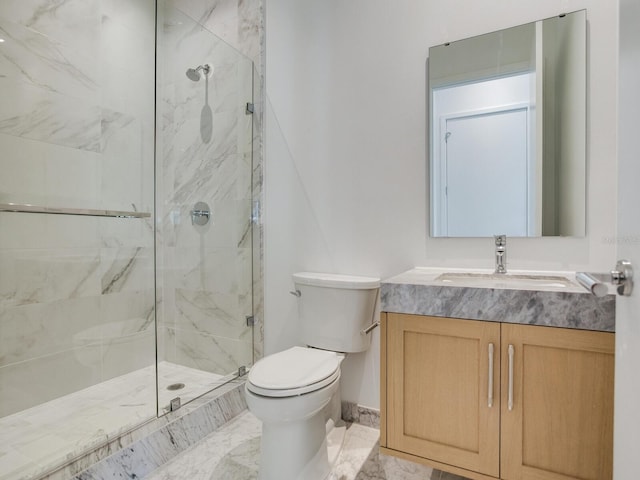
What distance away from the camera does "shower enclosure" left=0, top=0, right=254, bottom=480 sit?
70.1 inches

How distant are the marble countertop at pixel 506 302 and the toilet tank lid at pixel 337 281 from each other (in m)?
0.35

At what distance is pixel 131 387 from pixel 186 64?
6.15 ft

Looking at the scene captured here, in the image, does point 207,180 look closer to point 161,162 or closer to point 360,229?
point 161,162

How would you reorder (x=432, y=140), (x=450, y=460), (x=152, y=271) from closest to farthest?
1. (x=450, y=460)
2. (x=432, y=140)
3. (x=152, y=271)

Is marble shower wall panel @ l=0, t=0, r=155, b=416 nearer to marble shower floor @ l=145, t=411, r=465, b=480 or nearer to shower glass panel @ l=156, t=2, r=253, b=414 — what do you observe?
shower glass panel @ l=156, t=2, r=253, b=414

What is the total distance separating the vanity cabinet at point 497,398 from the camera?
106cm

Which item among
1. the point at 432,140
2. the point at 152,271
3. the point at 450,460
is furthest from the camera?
the point at 152,271

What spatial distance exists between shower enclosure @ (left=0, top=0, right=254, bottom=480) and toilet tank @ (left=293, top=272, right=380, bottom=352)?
55 cm

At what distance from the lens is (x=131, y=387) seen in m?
2.02

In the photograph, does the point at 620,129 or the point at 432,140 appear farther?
the point at 432,140

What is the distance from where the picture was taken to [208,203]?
7.14 feet

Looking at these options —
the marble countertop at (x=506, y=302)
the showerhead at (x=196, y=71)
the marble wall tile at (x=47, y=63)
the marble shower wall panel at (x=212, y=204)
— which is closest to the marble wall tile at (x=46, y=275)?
the marble shower wall panel at (x=212, y=204)

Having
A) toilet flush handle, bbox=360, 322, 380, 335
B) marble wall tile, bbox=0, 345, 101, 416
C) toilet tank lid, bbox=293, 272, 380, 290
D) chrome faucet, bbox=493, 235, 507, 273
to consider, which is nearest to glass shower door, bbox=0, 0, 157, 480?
marble wall tile, bbox=0, 345, 101, 416

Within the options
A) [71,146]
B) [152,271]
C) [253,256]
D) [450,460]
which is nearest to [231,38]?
[71,146]
